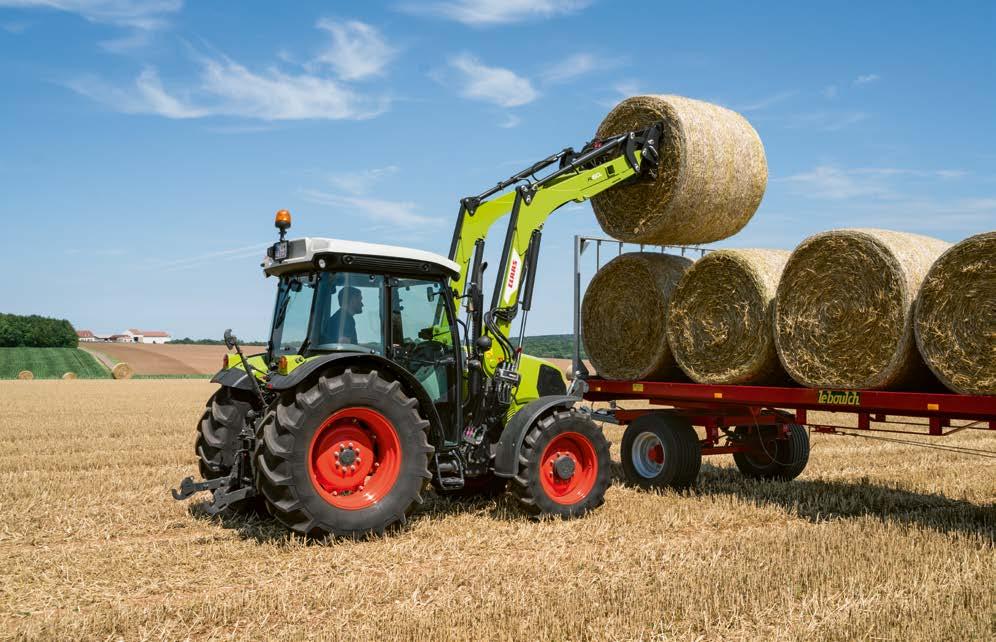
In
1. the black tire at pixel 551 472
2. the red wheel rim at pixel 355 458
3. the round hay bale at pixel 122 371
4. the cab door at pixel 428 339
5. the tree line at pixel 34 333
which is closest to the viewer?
the red wheel rim at pixel 355 458

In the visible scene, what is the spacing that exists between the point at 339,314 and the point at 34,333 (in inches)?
2492

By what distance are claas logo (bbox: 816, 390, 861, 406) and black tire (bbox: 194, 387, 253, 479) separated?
14.8 feet

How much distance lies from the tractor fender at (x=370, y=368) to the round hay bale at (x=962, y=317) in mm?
3423

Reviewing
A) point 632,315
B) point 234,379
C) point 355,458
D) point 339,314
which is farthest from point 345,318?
point 632,315

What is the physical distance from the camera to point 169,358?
47.2 metres

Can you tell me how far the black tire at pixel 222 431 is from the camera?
22.1 ft

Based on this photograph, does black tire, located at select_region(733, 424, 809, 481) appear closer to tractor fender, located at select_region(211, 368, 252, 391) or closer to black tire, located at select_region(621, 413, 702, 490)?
black tire, located at select_region(621, 413, 702, 490)

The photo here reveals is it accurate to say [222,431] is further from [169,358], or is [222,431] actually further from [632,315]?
[169,358]

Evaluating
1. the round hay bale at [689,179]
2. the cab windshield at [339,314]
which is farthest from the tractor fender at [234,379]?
the round hay bale at [689,179]

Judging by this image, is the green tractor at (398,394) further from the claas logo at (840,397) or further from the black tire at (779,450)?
the black tire at (779,450)

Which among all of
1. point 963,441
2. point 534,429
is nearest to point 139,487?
point 534,429

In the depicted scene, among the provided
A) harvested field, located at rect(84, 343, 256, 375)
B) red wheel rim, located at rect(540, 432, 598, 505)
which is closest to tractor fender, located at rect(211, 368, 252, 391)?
red wheel rim, located at rect(540, 432, 598, 505)

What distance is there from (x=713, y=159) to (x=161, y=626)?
Result: 5.70 metres

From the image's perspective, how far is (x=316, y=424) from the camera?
18.0ft
